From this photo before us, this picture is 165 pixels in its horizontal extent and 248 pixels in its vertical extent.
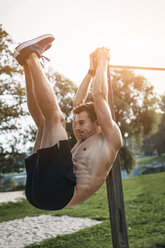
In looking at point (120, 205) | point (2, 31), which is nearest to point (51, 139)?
point (120, 205)

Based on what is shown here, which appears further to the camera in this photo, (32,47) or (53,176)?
(32,47)

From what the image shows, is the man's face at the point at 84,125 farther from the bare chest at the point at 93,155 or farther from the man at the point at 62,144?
the bare chest at the point at 93,155

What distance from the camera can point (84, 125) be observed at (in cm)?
266

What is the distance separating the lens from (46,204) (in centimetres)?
235

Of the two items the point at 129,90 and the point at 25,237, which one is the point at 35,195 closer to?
Result: the point at 25,237

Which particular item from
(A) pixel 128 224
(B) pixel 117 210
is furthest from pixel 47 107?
(A) pixel 128 224

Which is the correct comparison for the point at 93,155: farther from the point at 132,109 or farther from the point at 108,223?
the point at 132,109

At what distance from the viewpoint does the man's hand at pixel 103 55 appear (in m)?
2.75

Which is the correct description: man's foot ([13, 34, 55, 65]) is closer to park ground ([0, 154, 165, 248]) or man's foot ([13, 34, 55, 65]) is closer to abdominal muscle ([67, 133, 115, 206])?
abdominal muscle ([67, 133, 115, 206])

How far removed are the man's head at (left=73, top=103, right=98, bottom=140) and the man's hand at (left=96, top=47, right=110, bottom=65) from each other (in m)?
0.45

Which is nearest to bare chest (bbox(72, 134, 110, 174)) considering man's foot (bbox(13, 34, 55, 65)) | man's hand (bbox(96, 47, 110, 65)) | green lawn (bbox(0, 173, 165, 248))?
man's hand (bbox(96, 47, 110, 65))

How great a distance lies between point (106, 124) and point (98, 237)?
4.96m

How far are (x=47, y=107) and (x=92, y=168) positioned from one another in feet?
2.24

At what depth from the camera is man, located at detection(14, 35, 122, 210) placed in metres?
2.23
